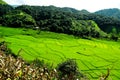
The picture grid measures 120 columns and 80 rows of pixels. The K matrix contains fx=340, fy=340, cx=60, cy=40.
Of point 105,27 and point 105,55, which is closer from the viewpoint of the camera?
point 105,55

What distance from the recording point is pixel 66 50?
249ft

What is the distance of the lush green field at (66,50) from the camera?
212 ft

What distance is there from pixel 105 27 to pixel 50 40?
69708mm

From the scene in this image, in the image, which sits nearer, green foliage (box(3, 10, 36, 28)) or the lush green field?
the lush green field

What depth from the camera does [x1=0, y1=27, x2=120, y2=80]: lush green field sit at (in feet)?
212

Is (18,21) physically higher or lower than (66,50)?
higher

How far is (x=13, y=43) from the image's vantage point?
72.0 m

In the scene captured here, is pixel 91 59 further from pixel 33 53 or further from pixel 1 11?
pixel 1 11

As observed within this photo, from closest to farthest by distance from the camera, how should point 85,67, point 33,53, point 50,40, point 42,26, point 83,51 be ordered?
point 85,67 < point 33,53 < point 83,51 < point 50,40 < point 42,26

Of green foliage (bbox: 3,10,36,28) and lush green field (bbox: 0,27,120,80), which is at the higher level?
green foliage (bbox: 3,10,36,28)

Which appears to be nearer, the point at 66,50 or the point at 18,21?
the point at 66,50

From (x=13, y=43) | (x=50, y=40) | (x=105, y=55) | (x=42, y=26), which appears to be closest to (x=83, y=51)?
(x=105, y=55)

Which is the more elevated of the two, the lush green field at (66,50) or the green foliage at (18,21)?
the green foliage at (18,21)

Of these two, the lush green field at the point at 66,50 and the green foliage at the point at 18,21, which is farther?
the green foliage at the point at 18,21
